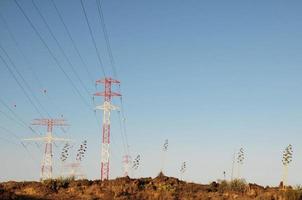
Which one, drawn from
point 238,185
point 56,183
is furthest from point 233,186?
point 56,183

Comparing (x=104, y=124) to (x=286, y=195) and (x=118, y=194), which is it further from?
(x=286, y=195)

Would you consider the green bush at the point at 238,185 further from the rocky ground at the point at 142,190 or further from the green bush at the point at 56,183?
the green bush at the point at 56,183

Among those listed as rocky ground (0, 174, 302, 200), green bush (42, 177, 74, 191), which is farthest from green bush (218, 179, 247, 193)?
green bush (42, 177, 74, 191)

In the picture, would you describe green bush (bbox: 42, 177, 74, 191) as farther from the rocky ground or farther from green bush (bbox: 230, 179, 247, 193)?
green bush (bbox: 230, 179, 247, 193)

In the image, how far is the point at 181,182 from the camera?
134 ft

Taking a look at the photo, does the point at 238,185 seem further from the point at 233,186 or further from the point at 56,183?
the point at 56,183

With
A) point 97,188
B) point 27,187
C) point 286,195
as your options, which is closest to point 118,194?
point 97,188

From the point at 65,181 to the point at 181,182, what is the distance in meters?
9.61

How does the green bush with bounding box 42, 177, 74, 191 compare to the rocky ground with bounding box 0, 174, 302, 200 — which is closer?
the rocky ground with bounding box 0, 174, 302, 200

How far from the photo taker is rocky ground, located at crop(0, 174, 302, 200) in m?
34.9

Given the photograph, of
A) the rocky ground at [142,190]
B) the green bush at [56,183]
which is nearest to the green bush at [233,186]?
the rocky ground at [142,190]

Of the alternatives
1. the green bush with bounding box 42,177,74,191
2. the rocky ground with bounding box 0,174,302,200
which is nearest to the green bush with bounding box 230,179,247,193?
the rocky ground with bounding box 0,174,302,200

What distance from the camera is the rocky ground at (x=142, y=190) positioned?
3491 cm

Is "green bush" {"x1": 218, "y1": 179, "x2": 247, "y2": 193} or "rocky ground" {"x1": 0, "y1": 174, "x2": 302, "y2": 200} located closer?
"rocky ground" {"x1": 0, "y1": 174, "x2": 302, "y2": 200}
